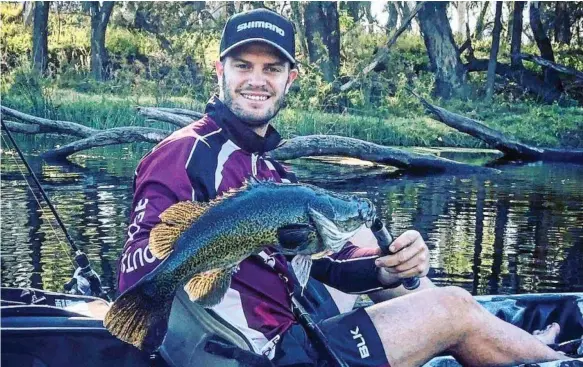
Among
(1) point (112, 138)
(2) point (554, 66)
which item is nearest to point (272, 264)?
(1) point (112, 138)

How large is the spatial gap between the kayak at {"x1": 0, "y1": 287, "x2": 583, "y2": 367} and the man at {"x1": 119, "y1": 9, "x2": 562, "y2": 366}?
0.05 metres

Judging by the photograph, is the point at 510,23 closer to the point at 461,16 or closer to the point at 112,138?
the point at 461,16

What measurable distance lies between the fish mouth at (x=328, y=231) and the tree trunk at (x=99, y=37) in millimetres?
6208

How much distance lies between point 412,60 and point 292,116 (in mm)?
2158

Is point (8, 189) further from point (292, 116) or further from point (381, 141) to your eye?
point (381, 141)

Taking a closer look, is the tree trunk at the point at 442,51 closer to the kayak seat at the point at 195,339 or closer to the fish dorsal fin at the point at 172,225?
the kayak seat at the point at 195,339

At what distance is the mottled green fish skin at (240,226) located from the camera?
132 cm

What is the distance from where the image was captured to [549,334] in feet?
7.80

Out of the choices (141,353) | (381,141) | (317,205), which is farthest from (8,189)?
(317,205)

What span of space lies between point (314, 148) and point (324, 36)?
6.31ft

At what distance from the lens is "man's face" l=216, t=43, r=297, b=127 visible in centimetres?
165

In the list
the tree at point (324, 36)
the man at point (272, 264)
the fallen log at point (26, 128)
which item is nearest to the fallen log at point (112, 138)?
the fallen log at point (26, 128)

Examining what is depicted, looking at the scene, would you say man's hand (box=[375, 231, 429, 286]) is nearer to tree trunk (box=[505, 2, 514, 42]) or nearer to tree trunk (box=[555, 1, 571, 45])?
tree trunk (box=[555, 1, 571, 45])

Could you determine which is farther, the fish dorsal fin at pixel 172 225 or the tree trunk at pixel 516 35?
the tree trunk at pixel 516 35
